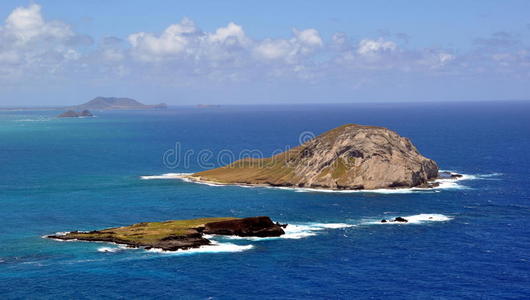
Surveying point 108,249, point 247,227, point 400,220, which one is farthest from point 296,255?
point 400,220

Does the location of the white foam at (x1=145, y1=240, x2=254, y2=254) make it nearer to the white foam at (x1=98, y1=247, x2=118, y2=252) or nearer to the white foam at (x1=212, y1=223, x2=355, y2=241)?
the white foam at (x1=98, y1=247, x2=118, y2=252)

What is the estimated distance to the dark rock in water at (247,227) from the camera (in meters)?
140

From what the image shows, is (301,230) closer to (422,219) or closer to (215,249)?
(215,249)

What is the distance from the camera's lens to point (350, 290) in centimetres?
10256

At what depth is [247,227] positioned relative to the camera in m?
141

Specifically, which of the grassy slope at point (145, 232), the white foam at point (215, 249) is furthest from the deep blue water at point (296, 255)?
the grassy slope at point (145, 232)

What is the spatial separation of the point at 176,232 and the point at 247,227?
1465 centimetres

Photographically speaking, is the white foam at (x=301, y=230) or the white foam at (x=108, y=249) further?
the white foam at (x=301, y=230)

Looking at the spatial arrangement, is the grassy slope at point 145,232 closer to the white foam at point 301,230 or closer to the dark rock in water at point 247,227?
the dark rock in water at point 247,227

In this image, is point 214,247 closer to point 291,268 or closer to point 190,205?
point 291,268

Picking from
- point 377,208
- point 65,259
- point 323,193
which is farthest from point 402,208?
point 65,259

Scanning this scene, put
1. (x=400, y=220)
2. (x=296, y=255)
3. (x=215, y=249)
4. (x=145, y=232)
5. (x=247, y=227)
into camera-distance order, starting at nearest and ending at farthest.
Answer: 1. (x=296, y=255)
2. (x=215, y=249)
3. (x=145, y=232)
4. (x=247, y=227)
5. (x=400, y=220)

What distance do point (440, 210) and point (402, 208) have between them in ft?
30.6

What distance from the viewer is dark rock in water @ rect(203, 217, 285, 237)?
14025 centimetres
